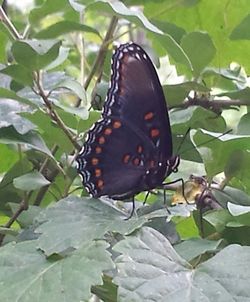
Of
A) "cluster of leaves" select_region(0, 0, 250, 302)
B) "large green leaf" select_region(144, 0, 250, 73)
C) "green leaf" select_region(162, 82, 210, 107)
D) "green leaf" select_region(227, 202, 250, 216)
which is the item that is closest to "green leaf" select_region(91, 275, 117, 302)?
"cluster of leaves" select_region(0, 0, 250, 302)

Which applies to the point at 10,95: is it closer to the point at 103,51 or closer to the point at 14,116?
the point at 14,116

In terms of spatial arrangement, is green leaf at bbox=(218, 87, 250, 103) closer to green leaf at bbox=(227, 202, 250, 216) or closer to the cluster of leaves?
the cluster of leaves

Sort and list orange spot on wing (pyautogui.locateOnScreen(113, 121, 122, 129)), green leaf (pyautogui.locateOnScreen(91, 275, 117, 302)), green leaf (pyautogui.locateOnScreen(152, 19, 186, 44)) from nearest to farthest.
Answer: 1. green leaf (pyautogui.locateOnScreen(91, 275, 117, 302))
2. orange spot on wing (pyautogui.locateOnScreen(113, 121, 122, 129))
3. green leaf (pyautogui.locateOnScreen(152, 19, 186, 44))

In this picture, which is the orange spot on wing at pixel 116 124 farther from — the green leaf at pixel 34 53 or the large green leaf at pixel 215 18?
the large green leaf at pixel 215 18

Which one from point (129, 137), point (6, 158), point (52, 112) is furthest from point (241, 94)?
point (6, 158)

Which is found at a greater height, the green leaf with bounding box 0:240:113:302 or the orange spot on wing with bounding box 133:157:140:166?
the green leaf with bounding box 0:240:113:302

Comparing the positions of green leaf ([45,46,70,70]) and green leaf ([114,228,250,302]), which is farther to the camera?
green leaf ([45,46,70,70])

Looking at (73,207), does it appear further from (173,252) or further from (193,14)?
(193,14)
